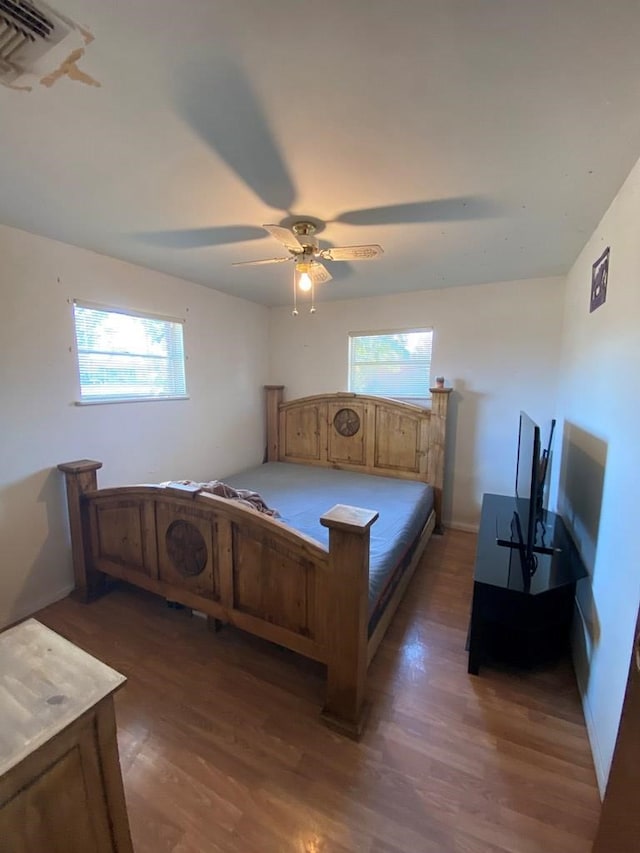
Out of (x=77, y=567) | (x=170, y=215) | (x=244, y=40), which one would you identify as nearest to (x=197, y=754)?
(x=77, y=567)

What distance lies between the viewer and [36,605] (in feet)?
7.95

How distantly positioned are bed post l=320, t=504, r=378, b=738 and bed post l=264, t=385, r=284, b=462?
2.86m

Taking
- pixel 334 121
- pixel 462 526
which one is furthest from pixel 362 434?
pixel 334 121

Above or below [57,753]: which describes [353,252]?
above

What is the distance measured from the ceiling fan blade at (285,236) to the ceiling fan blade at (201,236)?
332 millimetres

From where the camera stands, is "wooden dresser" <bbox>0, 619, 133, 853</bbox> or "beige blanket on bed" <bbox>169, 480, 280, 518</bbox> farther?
"beige blanket on bed" <bbox>169, 480, 280, 518</bbox>

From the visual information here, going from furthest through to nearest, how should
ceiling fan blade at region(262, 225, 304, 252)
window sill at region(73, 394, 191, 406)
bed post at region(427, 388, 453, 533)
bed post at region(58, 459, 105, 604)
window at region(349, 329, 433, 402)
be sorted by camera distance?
window at region(349, 329, 433, 402)
bed post at region(427, 388, 453, 533)
window sill at region(73, 394, 191, 406)
bed post at region(58, 459, 105, 604)
ceiling fan blade at region(262, 225, 304, 252)

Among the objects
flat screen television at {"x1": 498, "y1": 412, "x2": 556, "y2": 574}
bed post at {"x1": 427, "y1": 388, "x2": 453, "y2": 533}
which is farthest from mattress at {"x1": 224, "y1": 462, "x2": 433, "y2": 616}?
flat screen television at {"x1": 498, "y1": 412, "x2": 556, "y2": 574}

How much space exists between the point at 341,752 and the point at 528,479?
5.56ft

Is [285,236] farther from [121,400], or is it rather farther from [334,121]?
[121,400]

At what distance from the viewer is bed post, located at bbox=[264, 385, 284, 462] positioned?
A: 14.3 ft

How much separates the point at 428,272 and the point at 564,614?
8.61 ft

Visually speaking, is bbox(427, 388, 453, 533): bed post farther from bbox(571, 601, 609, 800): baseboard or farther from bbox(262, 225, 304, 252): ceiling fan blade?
bbox(262, 225, 304, 252): ceiling fan blade

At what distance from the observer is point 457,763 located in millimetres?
1470
